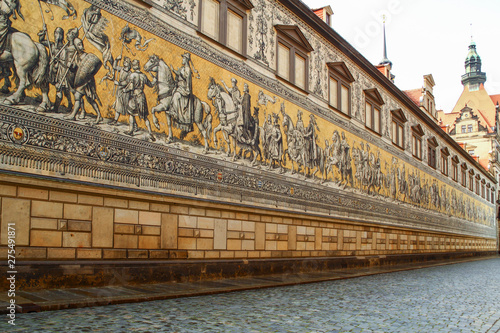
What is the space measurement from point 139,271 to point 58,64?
4.24m

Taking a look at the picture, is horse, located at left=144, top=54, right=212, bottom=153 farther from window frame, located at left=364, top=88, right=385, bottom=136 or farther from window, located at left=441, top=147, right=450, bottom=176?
window, located at left=441, top=147, right=450, bottom=176

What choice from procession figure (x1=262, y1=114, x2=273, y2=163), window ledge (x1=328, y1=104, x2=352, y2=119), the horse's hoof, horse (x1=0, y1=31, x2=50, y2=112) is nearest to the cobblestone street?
horse (x1=0, y1=31, x2=50, y2=112)

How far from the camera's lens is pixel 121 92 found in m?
10.0

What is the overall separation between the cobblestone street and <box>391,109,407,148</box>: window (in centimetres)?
1679

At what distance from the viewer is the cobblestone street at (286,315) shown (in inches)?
239

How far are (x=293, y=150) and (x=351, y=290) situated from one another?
19.0ft

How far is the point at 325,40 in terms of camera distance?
19.0 meters

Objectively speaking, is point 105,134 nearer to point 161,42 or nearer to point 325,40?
point 161,42

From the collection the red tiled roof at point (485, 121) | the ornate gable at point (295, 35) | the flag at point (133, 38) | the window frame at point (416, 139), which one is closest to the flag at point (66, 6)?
the flag at point (133, 38)

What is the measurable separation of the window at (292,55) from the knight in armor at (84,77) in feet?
24.2

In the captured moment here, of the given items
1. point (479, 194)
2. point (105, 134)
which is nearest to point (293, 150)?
point (105, 134)

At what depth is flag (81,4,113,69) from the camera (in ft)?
31.0

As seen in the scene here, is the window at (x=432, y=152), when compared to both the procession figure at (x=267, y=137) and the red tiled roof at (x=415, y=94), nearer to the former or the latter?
the red tiled roof at (x=415, y=94)

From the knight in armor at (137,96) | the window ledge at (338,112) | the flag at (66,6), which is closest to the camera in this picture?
the flag at (66,6)
